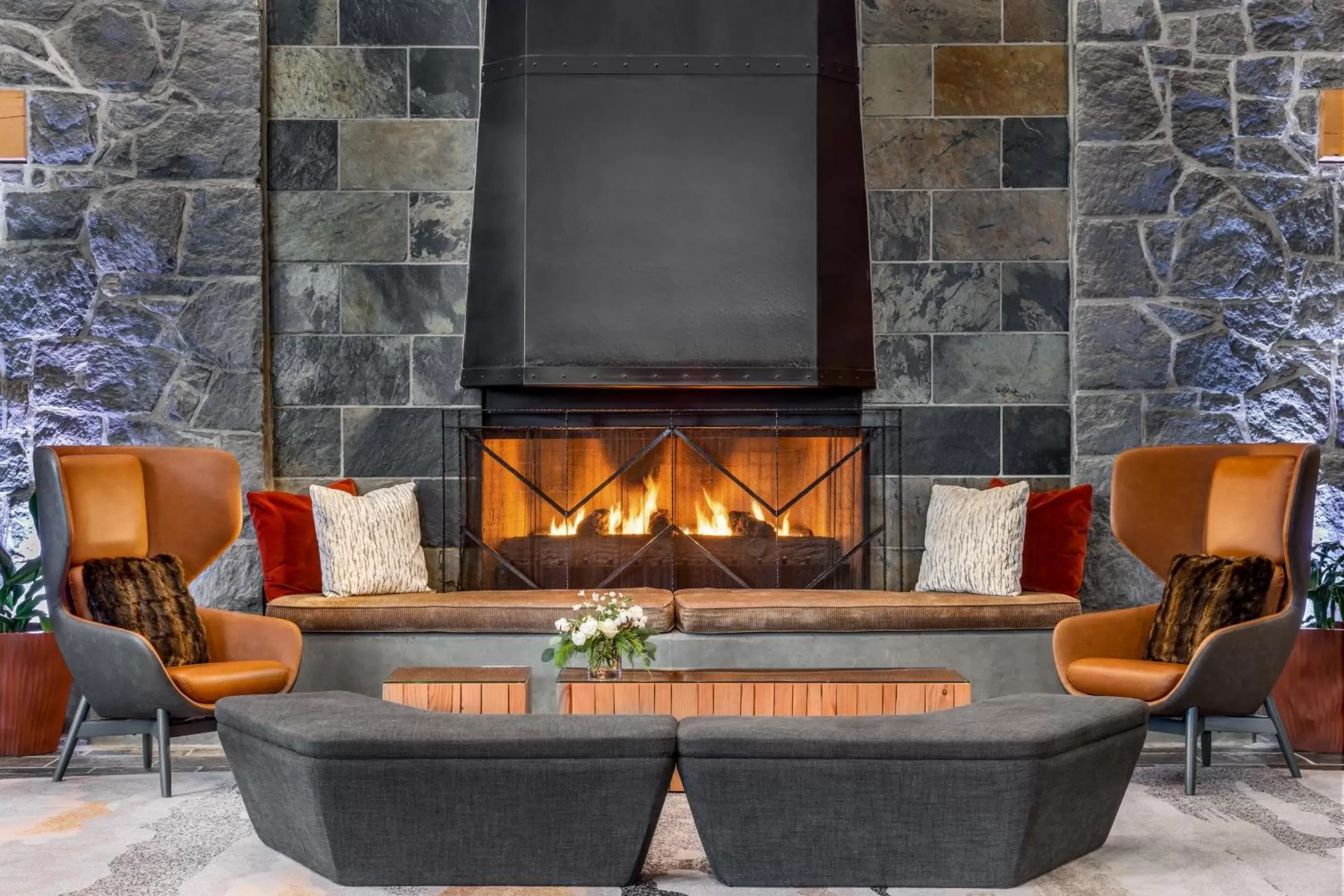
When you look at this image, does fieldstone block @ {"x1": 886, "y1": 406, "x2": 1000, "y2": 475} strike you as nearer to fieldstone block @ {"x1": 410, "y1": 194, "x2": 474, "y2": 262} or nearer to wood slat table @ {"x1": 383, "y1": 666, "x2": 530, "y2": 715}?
fieldstone block @ {"x1": 410, "y1": 194, "x2": 474, "y2": 262}

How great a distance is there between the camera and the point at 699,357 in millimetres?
5375

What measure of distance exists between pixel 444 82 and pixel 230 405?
1630 millimetres

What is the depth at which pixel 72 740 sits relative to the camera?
4160 mm

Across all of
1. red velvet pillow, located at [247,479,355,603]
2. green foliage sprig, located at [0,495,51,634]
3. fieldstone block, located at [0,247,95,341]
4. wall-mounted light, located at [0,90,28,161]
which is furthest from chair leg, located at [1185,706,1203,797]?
wall-mounted light, located at [0,90,28,161]

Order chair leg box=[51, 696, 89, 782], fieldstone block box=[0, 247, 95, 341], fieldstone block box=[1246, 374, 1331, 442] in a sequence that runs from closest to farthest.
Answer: chair leg box=[51, 696, 89, 782] → fieldstone block box=[0, 247, 95, 341] → fieldstone block box=[1246, 374, 1331, 442]

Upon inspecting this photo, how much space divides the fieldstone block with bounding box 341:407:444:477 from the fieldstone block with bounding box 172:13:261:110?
1346 mm

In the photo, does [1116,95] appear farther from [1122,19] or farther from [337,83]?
[337,83]

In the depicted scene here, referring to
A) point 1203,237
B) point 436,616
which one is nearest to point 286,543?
point 436,616

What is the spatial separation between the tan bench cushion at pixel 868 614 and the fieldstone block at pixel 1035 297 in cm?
124

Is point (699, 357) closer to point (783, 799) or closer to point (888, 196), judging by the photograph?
point (888, 196)

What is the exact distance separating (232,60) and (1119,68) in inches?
144

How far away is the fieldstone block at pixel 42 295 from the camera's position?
5.25 meters

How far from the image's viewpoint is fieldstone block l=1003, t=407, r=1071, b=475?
557cm

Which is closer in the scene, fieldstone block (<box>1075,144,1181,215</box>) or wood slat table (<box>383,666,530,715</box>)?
wood slat table (<box>383,666,530,715</box>)
